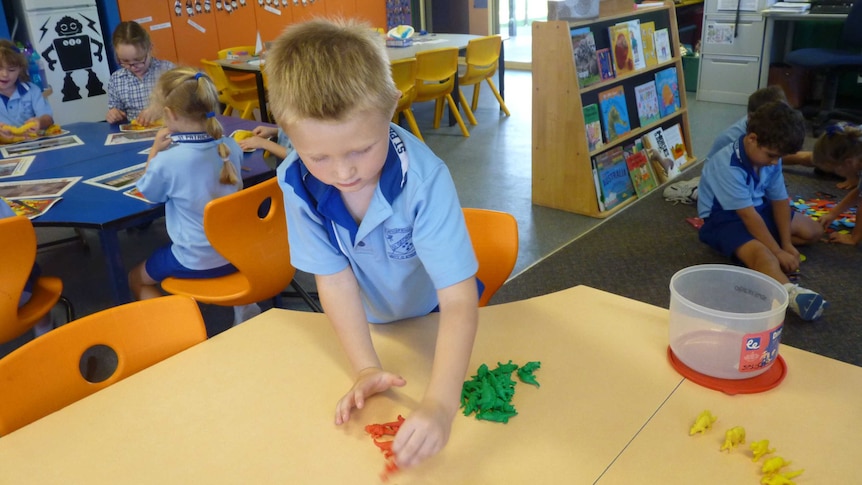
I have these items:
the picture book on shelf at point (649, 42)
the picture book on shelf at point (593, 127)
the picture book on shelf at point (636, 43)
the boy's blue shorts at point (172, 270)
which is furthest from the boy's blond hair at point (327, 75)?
the picture book on shelf at point (649, 42)

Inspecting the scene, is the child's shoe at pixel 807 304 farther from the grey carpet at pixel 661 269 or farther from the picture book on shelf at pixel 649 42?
the picture book on shelf at pixel 649 42

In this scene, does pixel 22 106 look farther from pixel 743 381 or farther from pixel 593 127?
pixel 743 381

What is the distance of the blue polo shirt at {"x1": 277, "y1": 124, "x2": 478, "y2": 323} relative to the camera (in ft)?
3.41

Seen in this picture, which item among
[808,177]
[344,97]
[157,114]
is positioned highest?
[344,97]

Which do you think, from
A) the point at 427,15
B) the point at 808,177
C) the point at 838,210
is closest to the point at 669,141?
the point at 808,177

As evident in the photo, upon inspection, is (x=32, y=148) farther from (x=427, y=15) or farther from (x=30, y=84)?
(x=427, y=15)

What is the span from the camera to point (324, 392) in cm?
103

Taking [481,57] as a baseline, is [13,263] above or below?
below

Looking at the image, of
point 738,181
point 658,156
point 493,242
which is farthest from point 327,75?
point 658,156

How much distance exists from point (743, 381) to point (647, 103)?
3215 mm

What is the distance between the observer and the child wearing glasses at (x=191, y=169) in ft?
6.69

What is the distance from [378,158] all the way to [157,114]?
1.56 metres

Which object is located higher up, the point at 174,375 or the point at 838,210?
the point at 174,375

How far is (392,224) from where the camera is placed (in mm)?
1098
